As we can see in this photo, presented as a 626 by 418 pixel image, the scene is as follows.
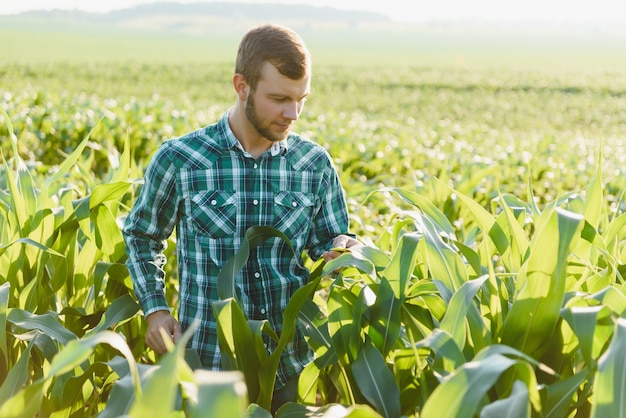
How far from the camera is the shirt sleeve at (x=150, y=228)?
85.0 inches

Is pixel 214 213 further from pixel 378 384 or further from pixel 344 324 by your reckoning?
pixel 378 384

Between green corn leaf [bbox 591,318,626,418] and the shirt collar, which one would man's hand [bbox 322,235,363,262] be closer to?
the shirt collar

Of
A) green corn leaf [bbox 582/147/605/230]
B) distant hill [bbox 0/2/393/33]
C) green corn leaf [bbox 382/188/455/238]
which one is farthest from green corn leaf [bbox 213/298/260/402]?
distant hill [bbox 0/2/393/33]

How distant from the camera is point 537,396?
4.59 ft

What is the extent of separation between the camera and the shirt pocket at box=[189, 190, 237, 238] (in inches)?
86.9

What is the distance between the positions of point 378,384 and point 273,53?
3.07ft

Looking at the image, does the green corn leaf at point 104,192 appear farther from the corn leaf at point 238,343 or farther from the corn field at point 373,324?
the corn leaf at point 238,343

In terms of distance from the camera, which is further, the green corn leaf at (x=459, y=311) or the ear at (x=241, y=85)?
the ear at (x=241, y=85)

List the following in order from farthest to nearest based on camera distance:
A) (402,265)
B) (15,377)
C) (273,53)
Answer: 1. (273,53)
2. (402,265)
3. (15,377)

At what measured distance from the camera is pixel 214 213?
2.21m

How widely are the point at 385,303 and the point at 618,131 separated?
20632mm

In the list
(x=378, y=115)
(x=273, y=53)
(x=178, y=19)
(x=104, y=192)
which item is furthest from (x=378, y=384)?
(x=178, y=19)

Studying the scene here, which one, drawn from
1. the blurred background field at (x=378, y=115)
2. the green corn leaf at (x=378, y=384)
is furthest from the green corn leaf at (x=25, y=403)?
the blurred background field at (x=378, y=115)

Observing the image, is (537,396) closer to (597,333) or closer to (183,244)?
(597,333)
